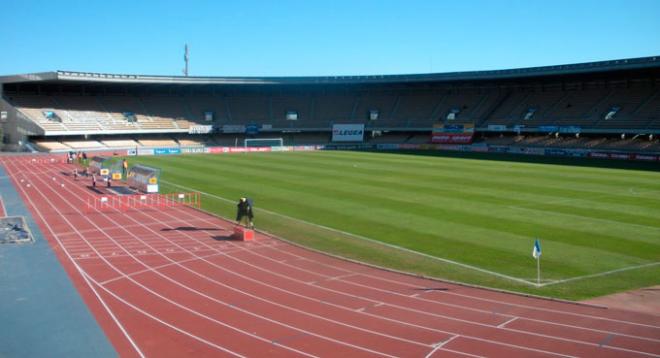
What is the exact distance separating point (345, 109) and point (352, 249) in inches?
2664

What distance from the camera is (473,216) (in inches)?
997

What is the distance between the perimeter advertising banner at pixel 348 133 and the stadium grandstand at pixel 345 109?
11.9 inches

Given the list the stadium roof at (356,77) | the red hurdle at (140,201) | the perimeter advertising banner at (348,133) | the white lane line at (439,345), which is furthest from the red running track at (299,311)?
the perimeter advertising banner at (348,133)

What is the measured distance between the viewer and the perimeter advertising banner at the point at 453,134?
243 feet

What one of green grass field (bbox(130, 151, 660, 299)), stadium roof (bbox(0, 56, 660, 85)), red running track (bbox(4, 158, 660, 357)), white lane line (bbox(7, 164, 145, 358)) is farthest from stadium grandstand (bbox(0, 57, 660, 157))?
red running track (bbox(4, 158, 660, 357))

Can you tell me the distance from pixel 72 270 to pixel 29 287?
1.78m

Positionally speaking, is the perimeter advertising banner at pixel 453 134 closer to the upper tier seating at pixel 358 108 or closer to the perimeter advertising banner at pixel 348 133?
the upper tier seating at pixel 358 108

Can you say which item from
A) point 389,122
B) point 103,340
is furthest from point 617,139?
point 103,340

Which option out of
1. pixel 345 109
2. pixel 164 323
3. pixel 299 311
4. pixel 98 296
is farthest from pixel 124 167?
pixel 345 109

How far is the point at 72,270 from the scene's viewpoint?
17.0 m

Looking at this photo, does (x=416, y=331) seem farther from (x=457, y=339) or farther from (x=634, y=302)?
(x=634, y=302)

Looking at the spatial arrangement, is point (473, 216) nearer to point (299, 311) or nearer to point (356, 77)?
point (299, 311)

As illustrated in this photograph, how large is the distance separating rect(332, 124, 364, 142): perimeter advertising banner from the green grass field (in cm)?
3429

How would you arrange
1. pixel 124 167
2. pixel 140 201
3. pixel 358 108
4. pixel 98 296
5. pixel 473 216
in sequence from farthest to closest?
pixel 358 108 < pixel 124 167 < pixel 140 201 < pixel 473 216 < pixel 98 296
